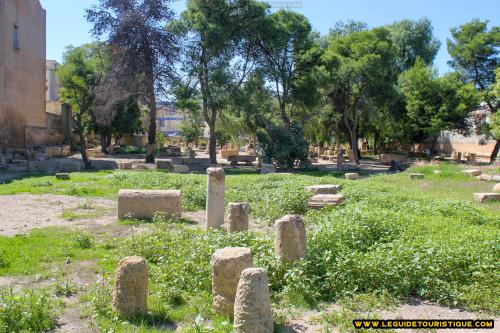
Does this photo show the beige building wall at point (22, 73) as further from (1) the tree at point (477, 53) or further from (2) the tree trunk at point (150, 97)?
(1) the tree at point (477, 53)

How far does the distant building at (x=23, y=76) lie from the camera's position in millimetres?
27859

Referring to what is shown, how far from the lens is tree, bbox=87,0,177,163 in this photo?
27828 mm

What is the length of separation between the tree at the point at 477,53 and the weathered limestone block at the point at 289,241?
31064 millimetres

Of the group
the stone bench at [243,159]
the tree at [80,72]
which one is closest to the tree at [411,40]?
the stone bench at [243,159]

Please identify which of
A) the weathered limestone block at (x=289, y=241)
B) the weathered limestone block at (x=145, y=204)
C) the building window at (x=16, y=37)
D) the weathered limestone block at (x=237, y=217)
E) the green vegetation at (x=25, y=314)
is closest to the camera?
the green vegetation at (x=25, y=314)

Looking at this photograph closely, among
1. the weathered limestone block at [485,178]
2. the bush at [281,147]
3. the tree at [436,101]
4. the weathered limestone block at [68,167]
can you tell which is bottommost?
the weathered limestone block at [68,167]

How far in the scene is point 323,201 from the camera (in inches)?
458

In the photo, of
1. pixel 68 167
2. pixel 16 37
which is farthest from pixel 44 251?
pixel 16 37

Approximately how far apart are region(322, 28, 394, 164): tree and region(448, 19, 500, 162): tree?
5600mm

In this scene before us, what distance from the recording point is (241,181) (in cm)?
1689

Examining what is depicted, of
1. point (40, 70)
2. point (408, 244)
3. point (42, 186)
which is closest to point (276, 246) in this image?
point (408, 244)

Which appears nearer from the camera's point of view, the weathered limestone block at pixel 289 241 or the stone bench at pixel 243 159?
the weathered limestone block at pixel 289 241

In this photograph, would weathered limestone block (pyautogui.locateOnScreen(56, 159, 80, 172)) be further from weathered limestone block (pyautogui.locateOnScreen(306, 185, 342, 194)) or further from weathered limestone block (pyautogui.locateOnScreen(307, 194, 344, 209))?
weathered limestone block (pyautogui.locateOnScreen(307, 194, 344, 209))

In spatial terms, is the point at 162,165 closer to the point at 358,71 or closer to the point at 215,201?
the point at 215,201
